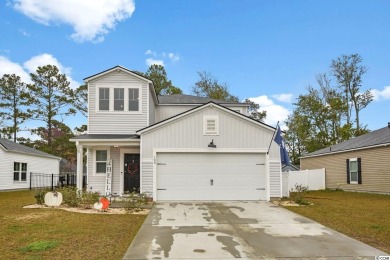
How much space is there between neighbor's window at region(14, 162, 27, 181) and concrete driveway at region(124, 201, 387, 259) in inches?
688

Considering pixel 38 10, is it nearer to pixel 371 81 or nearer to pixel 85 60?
pixel 85 60

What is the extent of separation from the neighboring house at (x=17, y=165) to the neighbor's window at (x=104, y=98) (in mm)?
10743

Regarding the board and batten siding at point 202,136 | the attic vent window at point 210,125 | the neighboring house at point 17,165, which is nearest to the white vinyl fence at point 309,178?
the board and batten siding at point 202,136

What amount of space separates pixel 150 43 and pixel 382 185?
53.9 ft

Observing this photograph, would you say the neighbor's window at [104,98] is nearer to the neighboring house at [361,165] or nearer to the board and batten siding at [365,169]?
the neighboring house at [361,165]

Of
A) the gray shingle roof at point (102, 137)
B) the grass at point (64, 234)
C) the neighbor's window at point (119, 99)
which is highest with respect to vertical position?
the neighbor's window at point (119, 99)

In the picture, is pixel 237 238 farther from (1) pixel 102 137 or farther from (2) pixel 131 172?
(1) pixel 102 137

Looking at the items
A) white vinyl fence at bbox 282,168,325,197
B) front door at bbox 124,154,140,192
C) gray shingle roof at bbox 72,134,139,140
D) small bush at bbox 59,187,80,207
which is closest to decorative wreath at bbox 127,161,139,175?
front door at bbox 124,154,140,192

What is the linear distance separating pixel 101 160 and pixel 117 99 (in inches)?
120

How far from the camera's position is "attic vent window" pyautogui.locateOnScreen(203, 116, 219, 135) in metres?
14.3

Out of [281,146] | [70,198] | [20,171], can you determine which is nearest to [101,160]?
[70,198]

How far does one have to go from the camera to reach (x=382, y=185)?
18.2 m

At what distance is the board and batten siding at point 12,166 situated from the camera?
22.3 m

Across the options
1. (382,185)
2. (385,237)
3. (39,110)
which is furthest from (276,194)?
(39,110)
